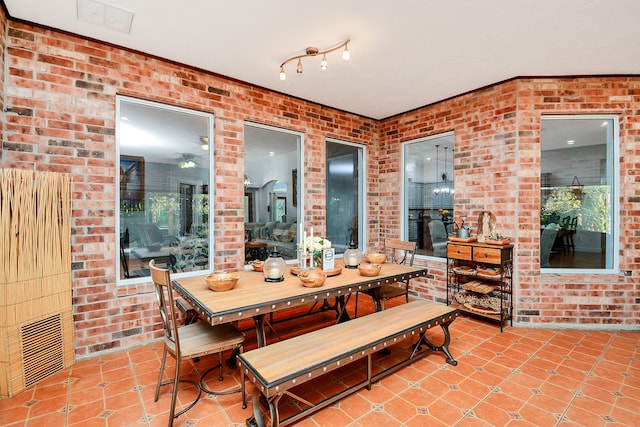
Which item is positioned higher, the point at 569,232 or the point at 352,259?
the point at 569,232

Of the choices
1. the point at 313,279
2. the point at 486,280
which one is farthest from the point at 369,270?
the point at 486,280

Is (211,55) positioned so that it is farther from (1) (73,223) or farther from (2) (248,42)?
(1) (73,223)

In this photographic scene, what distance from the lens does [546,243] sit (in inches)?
142

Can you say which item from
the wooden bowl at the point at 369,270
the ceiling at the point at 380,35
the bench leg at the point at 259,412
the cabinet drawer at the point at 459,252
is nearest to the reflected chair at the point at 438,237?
the cabinet drawer at the point at 459,252

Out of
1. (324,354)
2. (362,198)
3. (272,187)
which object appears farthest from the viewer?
(362,198)

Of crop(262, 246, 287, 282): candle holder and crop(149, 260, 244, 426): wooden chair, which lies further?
crop(262, 246, 287, 282): candle holder

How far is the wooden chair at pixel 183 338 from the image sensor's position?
1861 millimetres

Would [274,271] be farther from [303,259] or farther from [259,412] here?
[259,412]

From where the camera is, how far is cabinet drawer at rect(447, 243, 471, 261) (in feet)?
11.9

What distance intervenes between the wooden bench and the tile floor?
102mm

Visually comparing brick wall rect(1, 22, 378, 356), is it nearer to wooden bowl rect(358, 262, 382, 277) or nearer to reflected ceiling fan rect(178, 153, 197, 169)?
reflected ceiling fan rect(178, 153, 197, 169)

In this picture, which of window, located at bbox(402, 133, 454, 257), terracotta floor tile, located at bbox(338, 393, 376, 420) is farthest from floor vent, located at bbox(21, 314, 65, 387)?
window, located at bbox(402, 133, 454, 257)

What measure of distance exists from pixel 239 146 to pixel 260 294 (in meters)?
2.04

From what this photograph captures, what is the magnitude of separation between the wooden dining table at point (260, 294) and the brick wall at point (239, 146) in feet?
3.20
